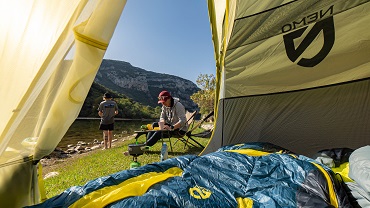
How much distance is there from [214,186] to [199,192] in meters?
0.17

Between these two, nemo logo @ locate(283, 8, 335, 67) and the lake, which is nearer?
nemo logo @ locate(283, 8, 335, 67)

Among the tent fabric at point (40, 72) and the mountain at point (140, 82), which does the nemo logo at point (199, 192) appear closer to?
the tent fabric at point (40, 72)

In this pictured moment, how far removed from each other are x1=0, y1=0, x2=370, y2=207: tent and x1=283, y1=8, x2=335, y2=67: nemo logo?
10 mm

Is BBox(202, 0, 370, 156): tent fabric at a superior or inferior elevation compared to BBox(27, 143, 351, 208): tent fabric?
superior

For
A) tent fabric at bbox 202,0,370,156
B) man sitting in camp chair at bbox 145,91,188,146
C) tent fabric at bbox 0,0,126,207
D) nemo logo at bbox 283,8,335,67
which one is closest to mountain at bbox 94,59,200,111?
man sitting in camp chair at bbox 145,91,188,146

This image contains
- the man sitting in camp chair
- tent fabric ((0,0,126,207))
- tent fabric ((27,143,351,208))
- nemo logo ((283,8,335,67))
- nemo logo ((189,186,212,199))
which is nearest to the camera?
tent fabric ((0,0,126,207))

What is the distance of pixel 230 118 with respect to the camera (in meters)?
3.16

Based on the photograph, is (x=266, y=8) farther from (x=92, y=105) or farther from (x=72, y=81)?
(x=92, y=105)

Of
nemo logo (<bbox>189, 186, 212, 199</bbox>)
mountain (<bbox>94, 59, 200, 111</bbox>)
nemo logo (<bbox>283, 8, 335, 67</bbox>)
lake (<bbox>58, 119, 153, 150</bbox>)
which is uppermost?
mountain (<bbox>94, 59, 200, 111</bbox>)

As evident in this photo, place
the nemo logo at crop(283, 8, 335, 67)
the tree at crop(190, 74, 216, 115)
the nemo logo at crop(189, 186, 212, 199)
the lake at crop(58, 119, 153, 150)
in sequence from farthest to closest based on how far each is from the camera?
the tree at crop(190, 74, 216, 115)
the lake at crop(58, 119, 153, 150)
the nemo logo at crop(283, 8, 335, 67)
the nemo logo at crop(189, 186, 212, 199)

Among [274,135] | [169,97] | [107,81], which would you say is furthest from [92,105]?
[107,81]

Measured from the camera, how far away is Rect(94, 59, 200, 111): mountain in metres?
79.6

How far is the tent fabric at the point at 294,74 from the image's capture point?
242cm

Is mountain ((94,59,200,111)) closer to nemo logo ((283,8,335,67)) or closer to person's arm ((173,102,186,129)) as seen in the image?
person's arm ((173,102,186,129))
